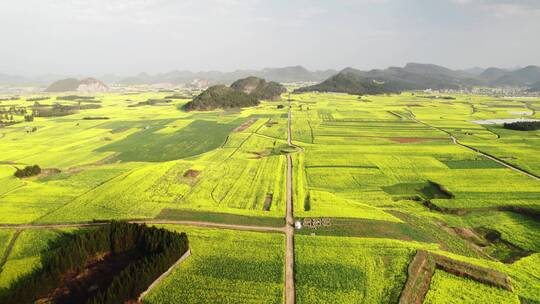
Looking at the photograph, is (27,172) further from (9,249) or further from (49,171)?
(9,249)

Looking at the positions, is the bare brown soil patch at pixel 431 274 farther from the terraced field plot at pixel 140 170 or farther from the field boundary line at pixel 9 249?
the field boundary line at pixel 9 249

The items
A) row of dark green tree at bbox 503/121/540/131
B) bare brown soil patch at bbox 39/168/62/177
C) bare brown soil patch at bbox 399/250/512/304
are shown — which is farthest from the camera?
row of dark green tree at bbox 503/121/540/131

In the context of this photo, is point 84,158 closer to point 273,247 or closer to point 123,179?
point 123,179

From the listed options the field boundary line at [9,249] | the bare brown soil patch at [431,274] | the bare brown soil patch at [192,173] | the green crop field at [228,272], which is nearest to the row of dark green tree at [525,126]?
the bare brown soil patch at [431,274]

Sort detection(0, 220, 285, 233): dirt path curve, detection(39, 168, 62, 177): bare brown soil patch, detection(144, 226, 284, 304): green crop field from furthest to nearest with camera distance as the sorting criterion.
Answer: detection(39, 168, 62, 177): bare brown soil patch, detection(0, 220, 285, 233): dirt path curve, detection(144, 226, 284, 304): green crop field

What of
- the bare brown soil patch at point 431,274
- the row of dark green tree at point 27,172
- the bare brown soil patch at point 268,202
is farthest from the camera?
the row of dark green tree at point 27,172

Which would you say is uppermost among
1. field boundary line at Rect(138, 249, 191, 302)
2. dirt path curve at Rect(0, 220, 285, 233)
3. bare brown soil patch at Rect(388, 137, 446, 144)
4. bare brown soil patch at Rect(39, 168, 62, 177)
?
bare brown soil patch at Rect(388, 137, 446, 144)

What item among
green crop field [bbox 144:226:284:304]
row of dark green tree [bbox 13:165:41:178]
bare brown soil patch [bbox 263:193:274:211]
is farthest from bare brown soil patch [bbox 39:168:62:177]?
bare brown soil patch [bbox 263:193:274:211]

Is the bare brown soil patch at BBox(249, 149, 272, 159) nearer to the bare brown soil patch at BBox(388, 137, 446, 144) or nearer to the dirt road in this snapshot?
the dirt road
